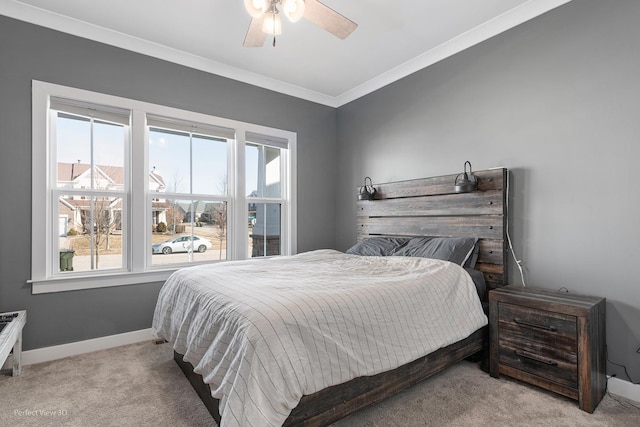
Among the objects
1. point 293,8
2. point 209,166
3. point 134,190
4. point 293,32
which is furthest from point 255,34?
point 134,190

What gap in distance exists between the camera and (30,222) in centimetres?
254

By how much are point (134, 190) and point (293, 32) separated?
6.77ft

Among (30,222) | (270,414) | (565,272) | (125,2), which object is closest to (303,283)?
(270,414)

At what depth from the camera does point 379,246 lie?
3309mm

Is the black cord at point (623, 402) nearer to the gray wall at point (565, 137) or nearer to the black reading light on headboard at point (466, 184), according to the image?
the gray wall at point (565, 137)

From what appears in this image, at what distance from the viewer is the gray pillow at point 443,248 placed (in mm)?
2617

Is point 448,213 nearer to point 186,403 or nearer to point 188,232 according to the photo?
point 186,403

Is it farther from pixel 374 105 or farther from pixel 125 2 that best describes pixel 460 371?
pixel 125 2

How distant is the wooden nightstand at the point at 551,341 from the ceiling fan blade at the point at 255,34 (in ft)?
8.14

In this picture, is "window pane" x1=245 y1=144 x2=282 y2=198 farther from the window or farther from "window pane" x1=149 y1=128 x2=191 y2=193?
"window pane" x1=149 y1=128 x2=191 y2=193

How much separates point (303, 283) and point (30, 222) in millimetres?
2319

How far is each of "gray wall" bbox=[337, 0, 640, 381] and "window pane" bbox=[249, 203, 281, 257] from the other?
1.96 m

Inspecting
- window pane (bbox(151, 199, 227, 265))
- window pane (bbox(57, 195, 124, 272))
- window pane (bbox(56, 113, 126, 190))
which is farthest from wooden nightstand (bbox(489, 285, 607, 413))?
window pane (bbox(56, 113, 126, 190))

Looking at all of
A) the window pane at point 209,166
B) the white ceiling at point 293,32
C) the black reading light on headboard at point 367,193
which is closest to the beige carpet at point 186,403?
the window pane at point 209,166
